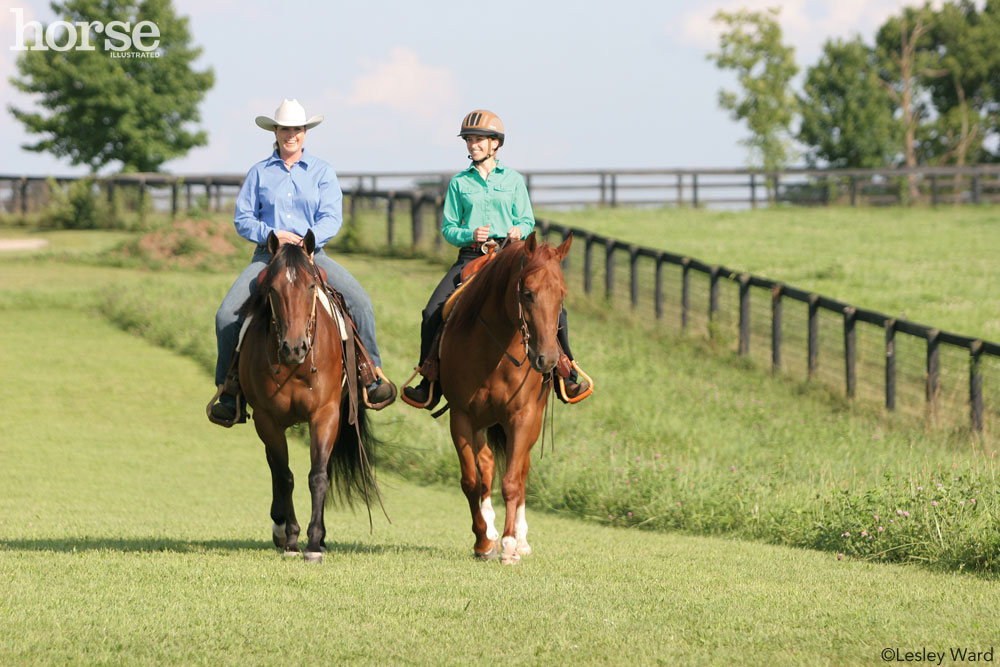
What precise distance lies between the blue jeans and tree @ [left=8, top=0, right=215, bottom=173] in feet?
173

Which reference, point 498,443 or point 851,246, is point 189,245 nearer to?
point 851,246

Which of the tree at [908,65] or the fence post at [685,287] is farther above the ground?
the tree at [908,65]

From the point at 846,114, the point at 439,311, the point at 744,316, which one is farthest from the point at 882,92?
the point at 439,311

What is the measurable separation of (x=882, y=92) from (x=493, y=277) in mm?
59379

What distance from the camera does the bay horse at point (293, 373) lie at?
8258 mm

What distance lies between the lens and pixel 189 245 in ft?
96.9

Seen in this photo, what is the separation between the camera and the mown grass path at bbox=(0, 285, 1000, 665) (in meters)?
6.09

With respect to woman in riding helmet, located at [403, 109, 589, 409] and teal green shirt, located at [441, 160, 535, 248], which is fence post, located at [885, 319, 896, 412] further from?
teal green shirt, located at [441, 160, 535, 248]

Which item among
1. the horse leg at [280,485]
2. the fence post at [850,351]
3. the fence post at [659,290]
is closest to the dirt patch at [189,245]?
the fence post at [659,290]

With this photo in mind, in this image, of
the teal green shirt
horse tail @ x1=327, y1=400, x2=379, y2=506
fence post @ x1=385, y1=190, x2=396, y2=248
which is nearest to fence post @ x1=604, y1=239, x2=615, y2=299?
fence post @ x1=385, y1=190, x2=396, y2=248

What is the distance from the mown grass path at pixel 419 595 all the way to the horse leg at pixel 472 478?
23 cm

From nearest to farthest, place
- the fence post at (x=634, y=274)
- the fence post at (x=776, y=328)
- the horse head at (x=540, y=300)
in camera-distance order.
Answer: the horse head at (x=540, y=300), the fence post at (x=776, y=328), the fence post at (x=634, y=274)

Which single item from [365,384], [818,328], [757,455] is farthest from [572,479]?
[818,328]

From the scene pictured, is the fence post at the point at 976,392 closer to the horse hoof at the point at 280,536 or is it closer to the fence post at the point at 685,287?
the fence post at the point at 685,287
